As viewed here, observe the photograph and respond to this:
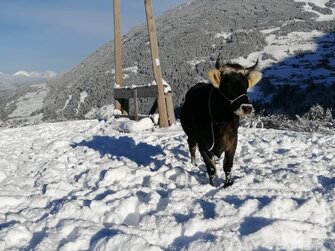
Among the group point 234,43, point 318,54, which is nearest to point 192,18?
→ point 234,43

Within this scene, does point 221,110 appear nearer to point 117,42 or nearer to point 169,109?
point 169,109

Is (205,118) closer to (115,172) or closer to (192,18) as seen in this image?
(115,172)

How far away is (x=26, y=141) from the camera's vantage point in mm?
12758

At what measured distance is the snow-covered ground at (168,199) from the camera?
4.10 metres

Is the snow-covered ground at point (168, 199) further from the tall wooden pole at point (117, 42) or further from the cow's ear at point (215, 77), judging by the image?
the tall wooden pole at point (117, 42)

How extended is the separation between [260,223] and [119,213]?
1.62 meters

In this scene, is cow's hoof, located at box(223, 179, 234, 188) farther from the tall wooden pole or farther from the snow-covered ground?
the tall wooden pole

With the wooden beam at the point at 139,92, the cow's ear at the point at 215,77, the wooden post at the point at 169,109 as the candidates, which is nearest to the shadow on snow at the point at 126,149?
the wooden post at the point at 169,109

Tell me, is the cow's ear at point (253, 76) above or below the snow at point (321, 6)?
below

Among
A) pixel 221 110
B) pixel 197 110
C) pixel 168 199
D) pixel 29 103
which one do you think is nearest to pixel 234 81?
pixel 221 110

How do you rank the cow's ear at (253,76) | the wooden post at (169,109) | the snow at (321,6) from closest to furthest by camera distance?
1. the cow's ear at (253,76)
2. the wooden post at (169,109)
3. the snow at (321,6)

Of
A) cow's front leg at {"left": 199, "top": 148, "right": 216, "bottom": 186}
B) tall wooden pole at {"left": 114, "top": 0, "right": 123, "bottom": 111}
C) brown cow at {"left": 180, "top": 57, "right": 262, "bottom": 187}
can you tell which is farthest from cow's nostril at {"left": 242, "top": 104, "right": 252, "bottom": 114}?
tall wooden pole at {"left": 114, "top": 0, "right": 123, "bottom": 111}

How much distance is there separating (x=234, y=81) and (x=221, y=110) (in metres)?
0.55

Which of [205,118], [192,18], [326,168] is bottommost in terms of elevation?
[326,168]
